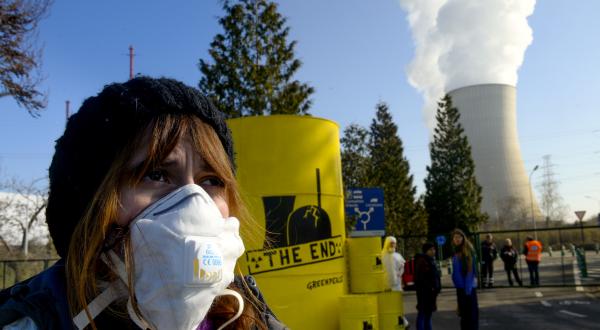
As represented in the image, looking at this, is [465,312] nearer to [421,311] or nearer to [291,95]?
[421,311]

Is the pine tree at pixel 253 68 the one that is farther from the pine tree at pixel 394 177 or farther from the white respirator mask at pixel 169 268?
the pine tree at pixel 394 177

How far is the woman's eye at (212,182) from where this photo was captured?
139cm

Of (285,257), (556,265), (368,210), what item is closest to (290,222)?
(285,257)

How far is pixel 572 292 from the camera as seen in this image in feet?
49.3

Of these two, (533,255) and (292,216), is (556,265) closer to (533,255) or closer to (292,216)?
(533,255)

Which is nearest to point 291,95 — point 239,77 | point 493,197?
point 239,77

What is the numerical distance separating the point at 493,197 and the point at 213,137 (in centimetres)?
4952

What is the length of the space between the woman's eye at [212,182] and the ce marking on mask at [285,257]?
4.57m

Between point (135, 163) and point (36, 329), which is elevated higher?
point (135, 163)

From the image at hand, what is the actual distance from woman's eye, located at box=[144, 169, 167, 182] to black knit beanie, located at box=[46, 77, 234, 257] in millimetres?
95

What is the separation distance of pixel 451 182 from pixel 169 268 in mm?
47681

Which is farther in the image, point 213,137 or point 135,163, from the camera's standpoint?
point 213,137

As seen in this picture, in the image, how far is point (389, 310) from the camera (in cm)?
704

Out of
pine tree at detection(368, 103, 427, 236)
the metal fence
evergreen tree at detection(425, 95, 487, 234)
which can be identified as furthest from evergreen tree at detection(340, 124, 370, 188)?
evergreen tree at detection(425, 95, 487, 234)
